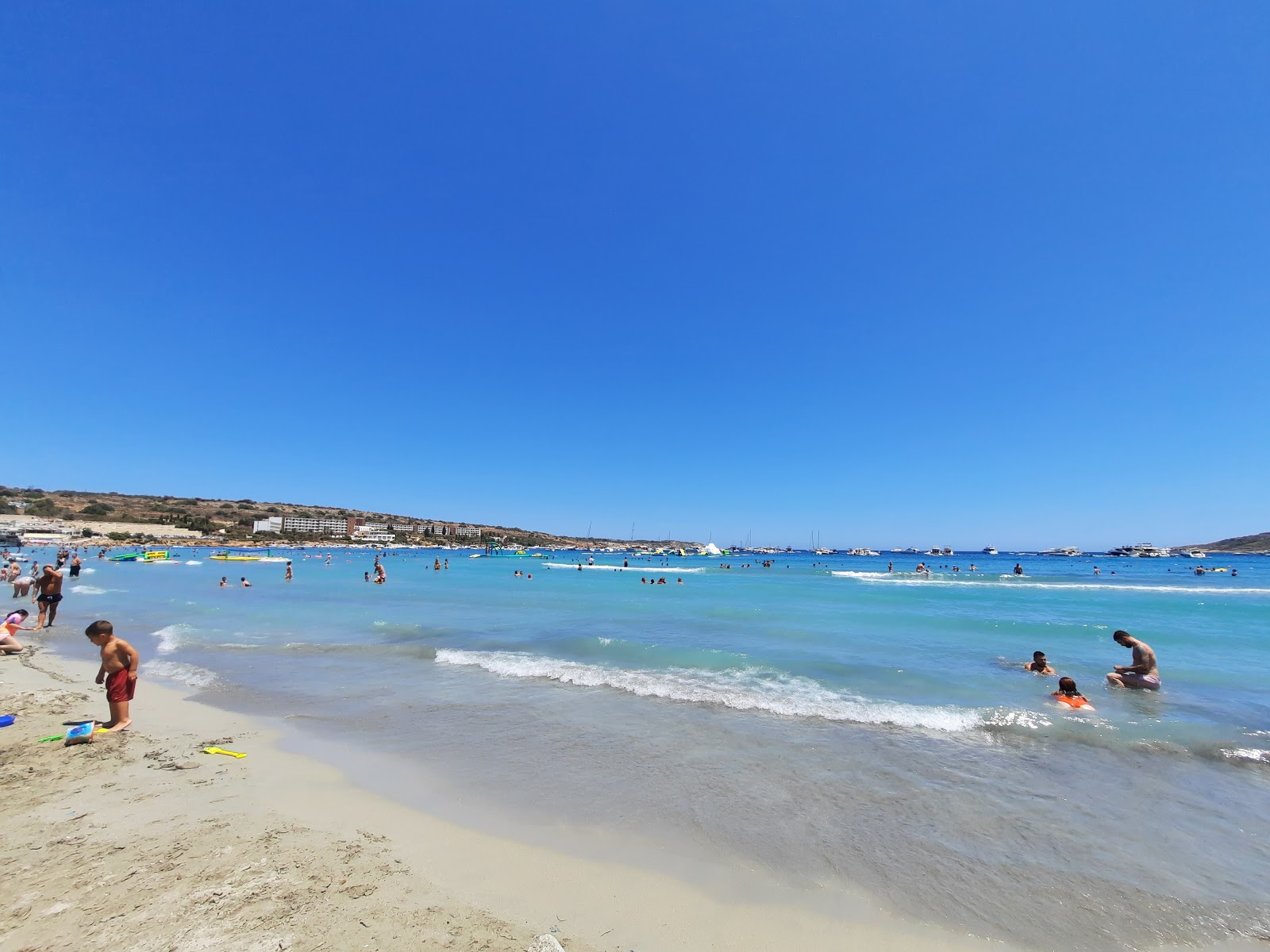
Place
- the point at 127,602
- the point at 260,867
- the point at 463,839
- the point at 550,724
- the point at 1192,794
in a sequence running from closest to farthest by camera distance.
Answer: the point at 260,867 < the point at 463,839 < the point at 1192,794 < the point at 550,724 < the point at 127,602

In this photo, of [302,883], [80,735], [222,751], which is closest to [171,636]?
[80,735]

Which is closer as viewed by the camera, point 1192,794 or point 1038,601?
point 1192,794

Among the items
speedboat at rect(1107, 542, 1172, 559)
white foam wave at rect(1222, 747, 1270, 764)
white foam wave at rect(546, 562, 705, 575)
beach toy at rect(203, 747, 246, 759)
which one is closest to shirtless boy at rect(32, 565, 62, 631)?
beach toy at rect(203, 747, 246, 759)

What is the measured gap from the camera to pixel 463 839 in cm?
466

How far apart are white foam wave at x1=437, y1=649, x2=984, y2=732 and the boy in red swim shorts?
558 centimetres

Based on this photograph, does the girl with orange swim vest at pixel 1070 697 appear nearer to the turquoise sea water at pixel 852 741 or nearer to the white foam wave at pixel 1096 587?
the turquoise sea water at pixel 852 741

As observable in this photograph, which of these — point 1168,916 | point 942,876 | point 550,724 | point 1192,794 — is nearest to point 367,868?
point 550,724

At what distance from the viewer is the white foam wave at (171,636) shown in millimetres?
13259

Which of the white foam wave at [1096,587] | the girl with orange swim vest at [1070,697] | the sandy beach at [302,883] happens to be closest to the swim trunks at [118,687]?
the sandy beach at [302,883]

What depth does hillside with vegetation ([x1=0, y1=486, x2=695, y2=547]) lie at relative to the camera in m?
108

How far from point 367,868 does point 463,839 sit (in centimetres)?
81

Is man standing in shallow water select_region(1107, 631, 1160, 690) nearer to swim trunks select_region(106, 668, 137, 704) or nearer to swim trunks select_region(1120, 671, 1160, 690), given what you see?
swim trunks select_region(1120, 671, 1160, 690)

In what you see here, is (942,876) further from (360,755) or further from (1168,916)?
(360,755)

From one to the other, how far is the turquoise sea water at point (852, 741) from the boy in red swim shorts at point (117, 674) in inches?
72.6
